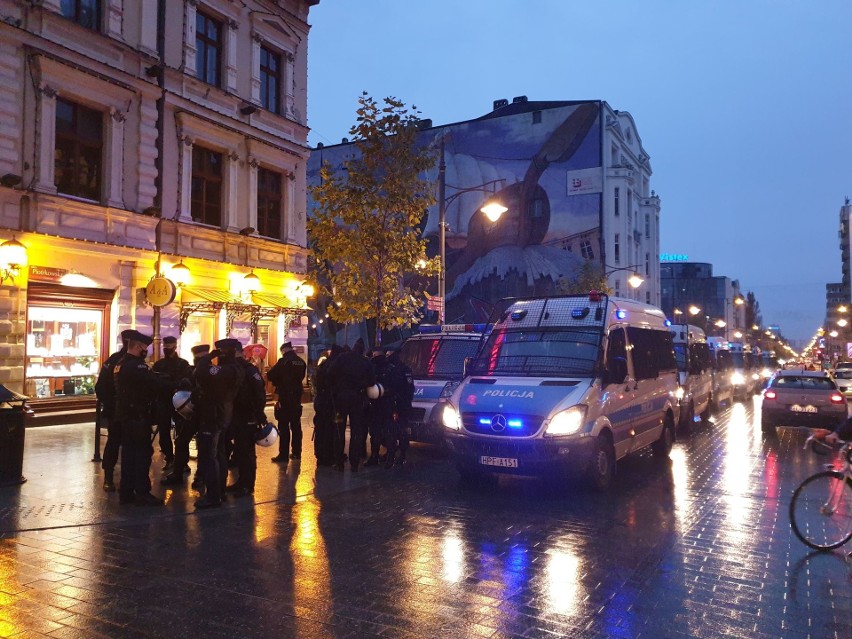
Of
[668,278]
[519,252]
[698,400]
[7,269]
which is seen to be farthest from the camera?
[668,278]

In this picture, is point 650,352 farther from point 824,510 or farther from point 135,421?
point 135,421

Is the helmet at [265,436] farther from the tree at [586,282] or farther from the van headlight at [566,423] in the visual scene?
the tree at [586,282]

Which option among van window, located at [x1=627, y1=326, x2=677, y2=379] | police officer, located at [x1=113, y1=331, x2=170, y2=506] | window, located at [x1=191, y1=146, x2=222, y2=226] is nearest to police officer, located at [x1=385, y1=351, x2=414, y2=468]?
van window, located at [x1=627, y1=326, x2=677, y2=379]

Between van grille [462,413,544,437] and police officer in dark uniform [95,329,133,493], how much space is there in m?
4.24

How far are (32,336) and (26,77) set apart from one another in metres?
5.47

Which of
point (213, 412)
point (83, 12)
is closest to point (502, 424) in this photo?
point (213, 412)

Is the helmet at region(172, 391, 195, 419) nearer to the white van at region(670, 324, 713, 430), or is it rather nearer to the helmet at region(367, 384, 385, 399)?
the helmet at region(367, 384, 385, 399)

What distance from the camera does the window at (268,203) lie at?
20695mm

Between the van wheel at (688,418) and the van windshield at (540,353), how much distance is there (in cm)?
723

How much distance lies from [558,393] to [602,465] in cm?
122

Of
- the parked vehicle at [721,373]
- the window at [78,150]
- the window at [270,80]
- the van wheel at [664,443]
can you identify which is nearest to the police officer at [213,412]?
the van wheel at [664,443]

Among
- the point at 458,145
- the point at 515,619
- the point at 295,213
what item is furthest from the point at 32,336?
the point at 458,145

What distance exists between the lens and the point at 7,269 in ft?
44.0

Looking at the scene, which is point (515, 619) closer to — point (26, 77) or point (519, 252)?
point (26, 77)
